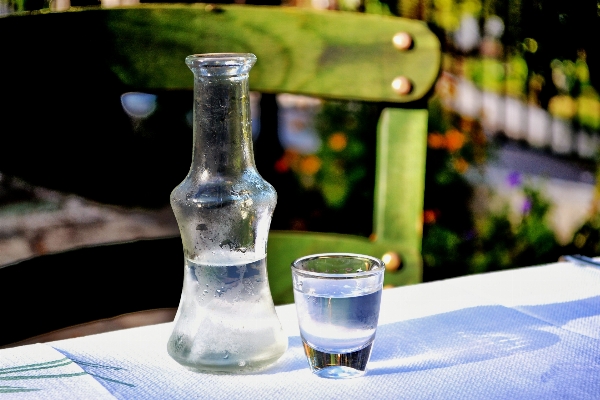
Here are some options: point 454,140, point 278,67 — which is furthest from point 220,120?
point 454,140

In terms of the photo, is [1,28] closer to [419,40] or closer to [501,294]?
[419,40]

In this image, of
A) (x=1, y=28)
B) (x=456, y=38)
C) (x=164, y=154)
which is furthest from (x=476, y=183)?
(x=1, y=28)

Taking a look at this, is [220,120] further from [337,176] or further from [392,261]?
[337,176]

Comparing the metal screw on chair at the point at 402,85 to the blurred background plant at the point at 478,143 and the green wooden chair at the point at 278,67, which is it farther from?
the blurred background plant at the point at 478,143

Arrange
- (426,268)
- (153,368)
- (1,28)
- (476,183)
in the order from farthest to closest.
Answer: (476,183), (426,268), (1,28), (153,368)

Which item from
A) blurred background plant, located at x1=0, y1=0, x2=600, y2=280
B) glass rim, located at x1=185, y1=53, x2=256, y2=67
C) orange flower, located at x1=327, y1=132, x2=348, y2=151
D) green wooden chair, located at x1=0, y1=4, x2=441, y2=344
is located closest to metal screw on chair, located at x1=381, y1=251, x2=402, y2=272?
green wooden chair, located at x1=0, y1=4, x2=441, y2=344
